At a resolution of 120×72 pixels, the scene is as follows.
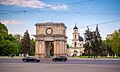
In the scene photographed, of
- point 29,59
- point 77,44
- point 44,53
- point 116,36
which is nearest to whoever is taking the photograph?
point 29,59

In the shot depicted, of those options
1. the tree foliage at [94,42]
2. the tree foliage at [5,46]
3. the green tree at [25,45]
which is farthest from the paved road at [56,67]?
the tree foliage at [94,42]

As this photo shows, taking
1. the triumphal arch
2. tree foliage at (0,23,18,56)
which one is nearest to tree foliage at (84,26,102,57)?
the triumphal arch

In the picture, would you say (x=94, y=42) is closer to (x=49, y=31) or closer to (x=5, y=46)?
(x=49, y=31)

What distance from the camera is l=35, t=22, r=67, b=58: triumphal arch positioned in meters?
60.8

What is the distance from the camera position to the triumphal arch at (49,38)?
200 feet

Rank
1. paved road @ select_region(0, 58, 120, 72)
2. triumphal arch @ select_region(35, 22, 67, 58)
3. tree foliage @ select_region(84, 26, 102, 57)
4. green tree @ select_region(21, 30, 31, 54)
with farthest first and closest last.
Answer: green tree @ select_region(21, 30, 31, 54) < tree foliage @ select_region(84, 26, 102, 57) < triumphal arch @ select_region(35, 22, 67, 58) < paved road @ select_region(0, 58, 120, 72)

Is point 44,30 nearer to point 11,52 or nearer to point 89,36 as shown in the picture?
point 11,52

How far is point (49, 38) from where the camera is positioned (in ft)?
203

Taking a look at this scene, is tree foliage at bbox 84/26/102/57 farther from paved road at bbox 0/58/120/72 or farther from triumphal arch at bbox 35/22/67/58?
paved road at bbox 0/58/120/72

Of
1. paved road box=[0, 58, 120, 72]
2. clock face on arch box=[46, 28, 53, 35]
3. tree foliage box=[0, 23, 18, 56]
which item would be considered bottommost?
paved road box=[0, 58, 120, 72]

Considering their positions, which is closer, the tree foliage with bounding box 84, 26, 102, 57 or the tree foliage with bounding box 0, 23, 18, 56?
the tree foliage with bounding box 0, 23, 18, 56

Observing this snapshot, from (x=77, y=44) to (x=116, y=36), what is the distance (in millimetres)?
39896

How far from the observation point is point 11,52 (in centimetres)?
7044

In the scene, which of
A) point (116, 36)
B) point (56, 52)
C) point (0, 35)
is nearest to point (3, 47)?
point (0, 35)
